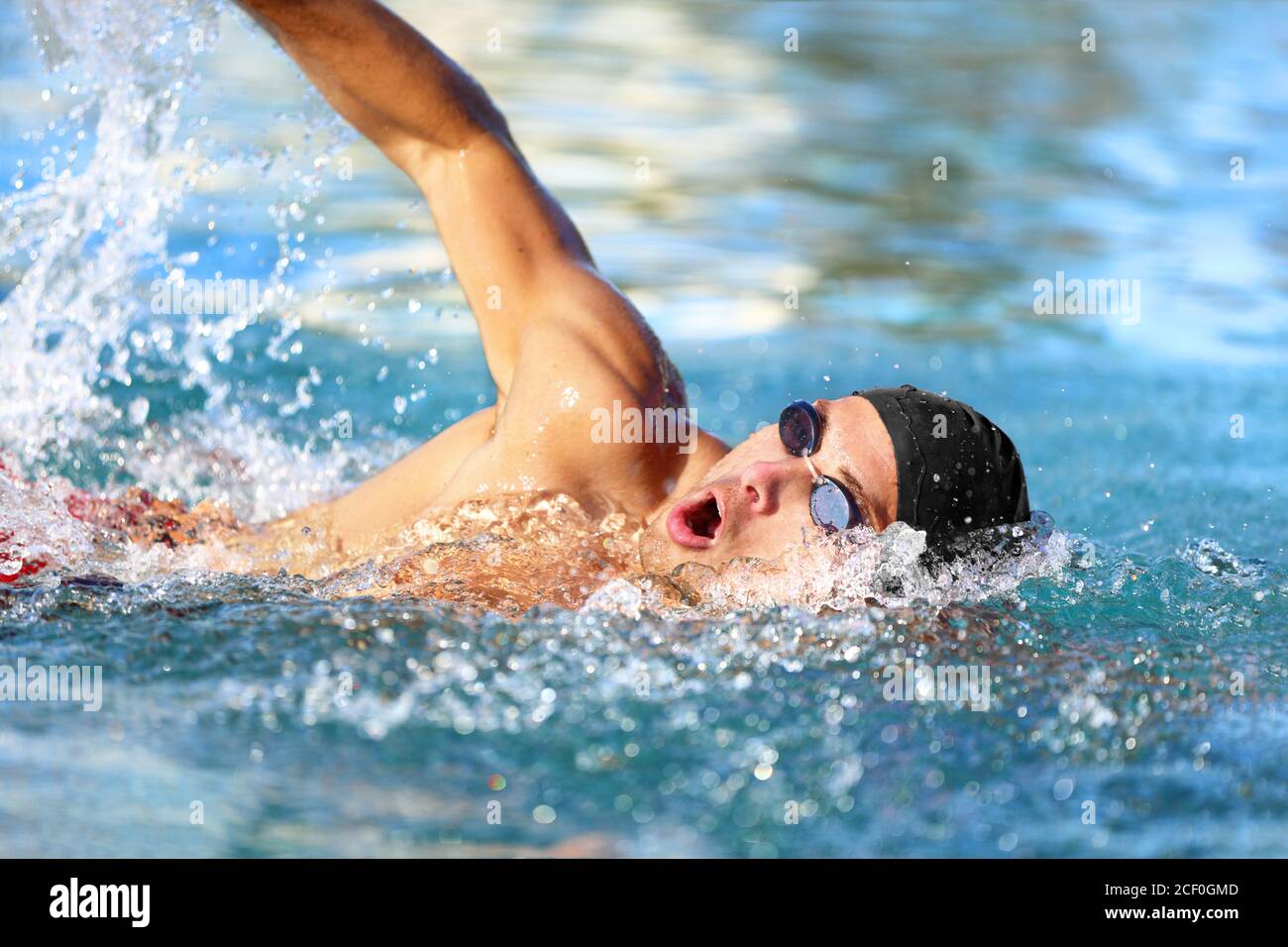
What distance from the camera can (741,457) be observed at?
2023 mm

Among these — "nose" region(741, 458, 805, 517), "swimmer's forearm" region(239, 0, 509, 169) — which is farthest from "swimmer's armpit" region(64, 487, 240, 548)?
"nose" region(741, 458, 805, 517)

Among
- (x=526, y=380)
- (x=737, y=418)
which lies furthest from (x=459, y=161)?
(x=737, y=418)

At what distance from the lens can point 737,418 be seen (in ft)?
12.6

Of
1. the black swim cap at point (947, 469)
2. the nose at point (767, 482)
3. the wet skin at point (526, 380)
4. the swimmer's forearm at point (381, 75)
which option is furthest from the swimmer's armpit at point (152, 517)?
the black swim cap at point (947, 469)

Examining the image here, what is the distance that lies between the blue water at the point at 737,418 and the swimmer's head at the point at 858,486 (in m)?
0.12

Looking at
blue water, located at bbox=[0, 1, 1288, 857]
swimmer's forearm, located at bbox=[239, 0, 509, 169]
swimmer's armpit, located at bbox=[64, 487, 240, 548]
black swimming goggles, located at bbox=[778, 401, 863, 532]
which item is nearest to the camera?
blue water, located at bbox=[0, 1, 1288, 857]

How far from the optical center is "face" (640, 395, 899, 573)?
192cm

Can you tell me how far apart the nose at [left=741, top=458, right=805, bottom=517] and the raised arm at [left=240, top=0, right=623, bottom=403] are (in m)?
0.41

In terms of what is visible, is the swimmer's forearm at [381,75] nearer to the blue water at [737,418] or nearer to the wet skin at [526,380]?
the wet skin at [526,380]

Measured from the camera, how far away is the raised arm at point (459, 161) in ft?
7.16

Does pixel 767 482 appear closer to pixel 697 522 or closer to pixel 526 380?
pixel 697 522

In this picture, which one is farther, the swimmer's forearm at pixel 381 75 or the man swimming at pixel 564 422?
the swimmer's forearm at pixel 381 75

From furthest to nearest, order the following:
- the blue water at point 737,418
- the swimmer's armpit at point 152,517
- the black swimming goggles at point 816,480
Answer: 1. the swimmer's armpit at point 152,517
2. the black swimming goggles at point 816,480
3. the blue water at point 737,418

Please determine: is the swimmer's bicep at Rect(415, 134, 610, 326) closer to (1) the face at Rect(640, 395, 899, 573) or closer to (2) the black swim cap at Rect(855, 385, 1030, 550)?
(1) the face at Rect(640, 395, 899, 573)
